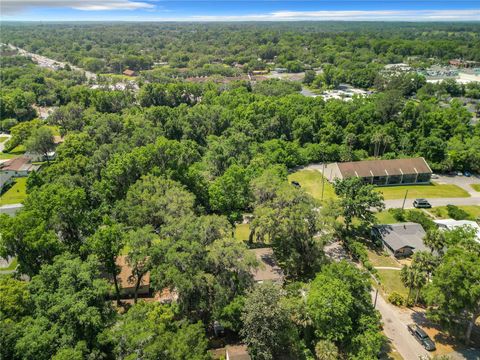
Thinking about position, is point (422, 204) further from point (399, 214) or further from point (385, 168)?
point (385, 168)

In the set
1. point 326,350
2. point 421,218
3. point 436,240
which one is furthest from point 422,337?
point 421,218

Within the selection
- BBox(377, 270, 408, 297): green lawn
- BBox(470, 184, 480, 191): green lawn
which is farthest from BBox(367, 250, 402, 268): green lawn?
BBox(470, 184, 480, 191): green lawn

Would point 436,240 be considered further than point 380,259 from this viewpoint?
No

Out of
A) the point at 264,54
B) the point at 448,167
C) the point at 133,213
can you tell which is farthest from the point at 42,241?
the point at 264,54

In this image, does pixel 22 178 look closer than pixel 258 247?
No

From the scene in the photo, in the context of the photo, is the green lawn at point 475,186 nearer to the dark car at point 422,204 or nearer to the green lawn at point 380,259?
the dark car at point 422,204

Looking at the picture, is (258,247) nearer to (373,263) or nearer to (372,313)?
(373,263)
